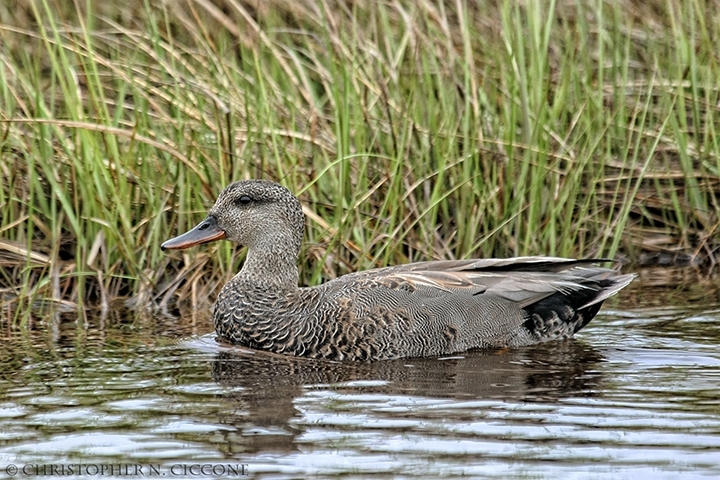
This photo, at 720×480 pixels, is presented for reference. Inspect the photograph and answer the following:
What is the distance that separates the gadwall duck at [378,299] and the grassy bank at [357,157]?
1.57ft

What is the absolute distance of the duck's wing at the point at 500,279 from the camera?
6.47 metres

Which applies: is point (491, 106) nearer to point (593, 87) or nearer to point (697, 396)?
point (593, 87)

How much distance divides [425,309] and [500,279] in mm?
482

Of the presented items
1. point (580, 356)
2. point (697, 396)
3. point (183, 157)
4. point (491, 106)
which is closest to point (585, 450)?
point (697, 396)

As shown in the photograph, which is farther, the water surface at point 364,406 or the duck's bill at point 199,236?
the duck's bill at point 199,236

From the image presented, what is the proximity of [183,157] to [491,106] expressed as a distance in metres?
2.14

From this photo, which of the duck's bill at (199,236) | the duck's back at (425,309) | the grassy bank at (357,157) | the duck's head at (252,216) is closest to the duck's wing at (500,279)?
the duck's back at (425,309)

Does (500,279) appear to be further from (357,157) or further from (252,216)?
(357,157)

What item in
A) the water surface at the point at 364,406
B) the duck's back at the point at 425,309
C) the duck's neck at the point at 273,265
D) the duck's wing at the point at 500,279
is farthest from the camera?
the duck's neck at the point at 273,265

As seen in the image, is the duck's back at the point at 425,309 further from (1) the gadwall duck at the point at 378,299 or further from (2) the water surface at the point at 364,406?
(2) the water surface at the point at 364,406

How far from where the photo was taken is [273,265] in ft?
21.9

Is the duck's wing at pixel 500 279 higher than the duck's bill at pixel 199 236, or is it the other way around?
the duck's bill at pixel 199 236

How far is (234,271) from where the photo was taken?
7.55m

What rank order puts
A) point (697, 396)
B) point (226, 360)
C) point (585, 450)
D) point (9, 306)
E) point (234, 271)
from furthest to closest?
point (234, 271) < point (9, 306) < point (226, 360) < point (697, 396) < point (585, 450)
